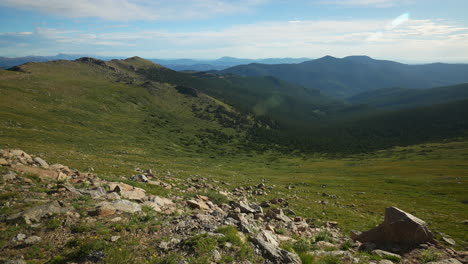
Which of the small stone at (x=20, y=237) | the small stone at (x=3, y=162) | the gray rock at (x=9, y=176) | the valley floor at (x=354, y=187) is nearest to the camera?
the small stone at (x=20, y=237)

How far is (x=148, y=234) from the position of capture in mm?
11125

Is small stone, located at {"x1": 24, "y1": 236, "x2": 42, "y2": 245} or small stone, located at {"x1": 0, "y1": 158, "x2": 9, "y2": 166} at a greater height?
small stone, located at {"x1": 0, "y1": 158, "x2": 9, "y2": 166}

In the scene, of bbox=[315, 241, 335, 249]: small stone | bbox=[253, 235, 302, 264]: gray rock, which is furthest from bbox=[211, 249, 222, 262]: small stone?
bbox=[315, 241, 335, 249]: small stone

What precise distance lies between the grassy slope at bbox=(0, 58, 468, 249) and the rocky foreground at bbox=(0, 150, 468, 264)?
780 cm

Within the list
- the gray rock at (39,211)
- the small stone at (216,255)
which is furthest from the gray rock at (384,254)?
the gray rock at (39,211)

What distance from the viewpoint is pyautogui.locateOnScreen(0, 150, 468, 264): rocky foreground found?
9242 millimetres

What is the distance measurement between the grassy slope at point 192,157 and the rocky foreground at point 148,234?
780 cm

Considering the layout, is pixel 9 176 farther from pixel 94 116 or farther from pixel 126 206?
pixel 94 116

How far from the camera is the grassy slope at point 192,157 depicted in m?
33.6

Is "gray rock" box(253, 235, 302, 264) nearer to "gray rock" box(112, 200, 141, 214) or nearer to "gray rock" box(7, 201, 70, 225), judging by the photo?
"gray rock" box(112, 200, 141, 214)

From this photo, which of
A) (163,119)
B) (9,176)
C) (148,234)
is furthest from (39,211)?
(163,119)

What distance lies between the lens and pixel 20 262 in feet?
25.8

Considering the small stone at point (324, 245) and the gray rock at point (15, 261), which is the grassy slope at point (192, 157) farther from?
the gray rock at point (15, 261)

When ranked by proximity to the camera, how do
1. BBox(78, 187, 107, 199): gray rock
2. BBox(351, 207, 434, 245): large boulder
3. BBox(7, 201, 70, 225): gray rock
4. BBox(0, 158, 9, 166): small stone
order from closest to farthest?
1. BBox(7, 201, 70, 225): gray rock
2. BBox(351, 207, 434, 245): large boulder
3. BBox(78, 187, 107, 199): gray rock
4. BBox(0, 158, 9, 166): small stone
